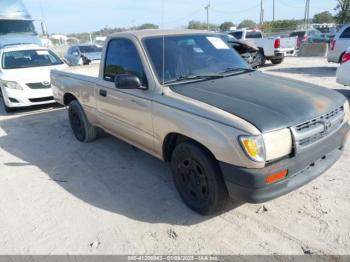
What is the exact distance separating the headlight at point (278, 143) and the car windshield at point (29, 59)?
26.2 feet

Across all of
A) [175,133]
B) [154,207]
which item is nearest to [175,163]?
[175,133]

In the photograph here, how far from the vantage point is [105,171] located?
443cm

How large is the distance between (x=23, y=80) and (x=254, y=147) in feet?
23.4

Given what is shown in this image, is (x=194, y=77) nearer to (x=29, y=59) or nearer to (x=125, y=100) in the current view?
(x=125, y=100)

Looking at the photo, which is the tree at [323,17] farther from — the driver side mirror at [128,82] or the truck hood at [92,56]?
the driver side mirror at [128,82]

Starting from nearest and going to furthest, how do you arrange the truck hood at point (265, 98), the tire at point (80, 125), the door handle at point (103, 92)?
the truck hood at point (265, 98) < the door handle at point (103, 92) < the tire at point (80, 125)

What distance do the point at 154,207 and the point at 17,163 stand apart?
2600mm

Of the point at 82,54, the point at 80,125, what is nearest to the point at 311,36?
the point at 82,54

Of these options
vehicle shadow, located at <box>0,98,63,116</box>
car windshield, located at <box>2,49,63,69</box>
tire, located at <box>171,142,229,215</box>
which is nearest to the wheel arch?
tire, located at <box>171,142,229,215</box>

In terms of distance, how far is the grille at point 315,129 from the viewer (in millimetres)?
2669

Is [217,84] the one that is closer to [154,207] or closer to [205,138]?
[205,138]

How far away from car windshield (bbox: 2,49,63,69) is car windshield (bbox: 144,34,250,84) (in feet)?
20.6

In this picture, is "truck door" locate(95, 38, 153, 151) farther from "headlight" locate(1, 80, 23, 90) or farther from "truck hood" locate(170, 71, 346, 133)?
"headlight" locate(1, 80, 23, 90)

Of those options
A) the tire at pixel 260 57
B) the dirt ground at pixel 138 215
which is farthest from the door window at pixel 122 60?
the tire at pixel 260 57
